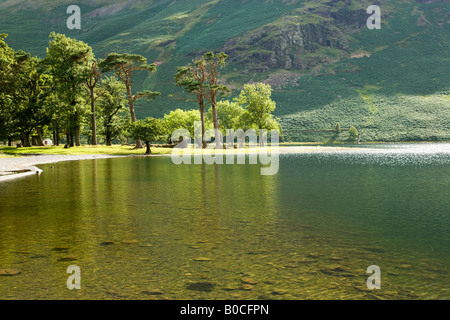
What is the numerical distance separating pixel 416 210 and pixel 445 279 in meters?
8.21

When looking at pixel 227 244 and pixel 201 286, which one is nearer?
pixel 201 286

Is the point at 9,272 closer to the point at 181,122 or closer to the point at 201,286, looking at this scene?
the point at 201,286

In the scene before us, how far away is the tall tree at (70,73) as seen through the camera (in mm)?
69250

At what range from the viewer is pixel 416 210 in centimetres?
1491

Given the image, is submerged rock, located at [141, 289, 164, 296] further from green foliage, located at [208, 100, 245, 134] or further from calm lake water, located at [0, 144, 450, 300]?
green foliage, located at [208, 100, 245, 134]

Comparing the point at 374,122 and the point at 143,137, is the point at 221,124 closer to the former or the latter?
the point at 143,137

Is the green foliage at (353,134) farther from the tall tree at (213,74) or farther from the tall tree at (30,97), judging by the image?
the tall tree at (30,97)

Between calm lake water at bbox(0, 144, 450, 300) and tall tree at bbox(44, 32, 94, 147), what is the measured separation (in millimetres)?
53668

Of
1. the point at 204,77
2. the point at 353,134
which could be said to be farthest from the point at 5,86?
the point at 353,134

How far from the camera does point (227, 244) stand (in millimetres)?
10188

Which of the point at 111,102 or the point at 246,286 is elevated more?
the point at 111,102

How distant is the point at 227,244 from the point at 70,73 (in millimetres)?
68361

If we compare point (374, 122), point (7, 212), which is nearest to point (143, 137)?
point (7, 212)

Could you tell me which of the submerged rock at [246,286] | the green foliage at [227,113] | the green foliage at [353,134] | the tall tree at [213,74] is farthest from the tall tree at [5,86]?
the green foliage at [353,134]
